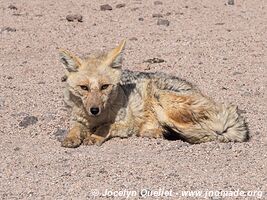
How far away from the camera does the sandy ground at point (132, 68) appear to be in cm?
619

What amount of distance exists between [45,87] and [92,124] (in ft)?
6.88

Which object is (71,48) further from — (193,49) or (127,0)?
(127,0)

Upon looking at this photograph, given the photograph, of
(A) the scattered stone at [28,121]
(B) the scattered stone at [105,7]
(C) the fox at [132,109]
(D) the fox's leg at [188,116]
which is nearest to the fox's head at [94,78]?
(C) the fox at [132,109]

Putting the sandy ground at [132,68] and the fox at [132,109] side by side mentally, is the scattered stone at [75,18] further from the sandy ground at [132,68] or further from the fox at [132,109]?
the fox at [132,109]

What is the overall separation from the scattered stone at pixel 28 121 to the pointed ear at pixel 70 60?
2.96ft

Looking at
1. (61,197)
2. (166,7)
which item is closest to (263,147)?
(61,197)

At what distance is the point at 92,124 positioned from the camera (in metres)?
7.67

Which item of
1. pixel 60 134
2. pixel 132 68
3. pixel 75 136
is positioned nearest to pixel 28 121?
pixel 60 134

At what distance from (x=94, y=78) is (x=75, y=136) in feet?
2.02

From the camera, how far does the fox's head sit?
7242 mm

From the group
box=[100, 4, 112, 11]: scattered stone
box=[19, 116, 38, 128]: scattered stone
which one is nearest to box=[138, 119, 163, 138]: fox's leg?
box=[19, 116, 38, 128]: scattered stone

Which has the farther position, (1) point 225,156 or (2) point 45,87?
(2) point 45,87

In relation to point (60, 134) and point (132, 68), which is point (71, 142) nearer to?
point (60, 134)

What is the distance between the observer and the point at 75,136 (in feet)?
24.3
